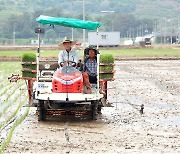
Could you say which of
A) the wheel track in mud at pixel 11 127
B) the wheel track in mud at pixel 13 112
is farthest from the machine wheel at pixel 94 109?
the wheel track in mud at pixel 13 112

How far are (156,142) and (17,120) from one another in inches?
180

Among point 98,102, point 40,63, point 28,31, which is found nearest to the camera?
point 98,102

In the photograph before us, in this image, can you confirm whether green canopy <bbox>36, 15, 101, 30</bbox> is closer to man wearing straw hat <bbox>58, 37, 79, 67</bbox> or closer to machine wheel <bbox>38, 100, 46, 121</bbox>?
man wearing straw hat <bbox>58, 37, 79, 67</bbox>

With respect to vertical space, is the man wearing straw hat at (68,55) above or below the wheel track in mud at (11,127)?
above

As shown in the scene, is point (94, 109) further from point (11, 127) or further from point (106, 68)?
point (106, 68)

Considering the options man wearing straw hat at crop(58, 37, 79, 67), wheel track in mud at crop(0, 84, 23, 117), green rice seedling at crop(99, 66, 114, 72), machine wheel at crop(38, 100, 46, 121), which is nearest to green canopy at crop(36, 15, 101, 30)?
man wearing straw hat at crop(58, 37, 79, 67)

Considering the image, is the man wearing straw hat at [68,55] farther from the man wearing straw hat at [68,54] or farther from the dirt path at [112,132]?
the dirt path at [112,132]

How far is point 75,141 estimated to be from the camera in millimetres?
12109

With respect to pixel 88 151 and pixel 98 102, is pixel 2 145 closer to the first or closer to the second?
pixel 88 151

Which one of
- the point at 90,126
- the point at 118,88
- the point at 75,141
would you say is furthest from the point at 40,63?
the point at 118,88

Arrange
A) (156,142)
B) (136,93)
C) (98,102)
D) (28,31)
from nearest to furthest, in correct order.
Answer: (156,142), (98,102), (136,93), (28,31)

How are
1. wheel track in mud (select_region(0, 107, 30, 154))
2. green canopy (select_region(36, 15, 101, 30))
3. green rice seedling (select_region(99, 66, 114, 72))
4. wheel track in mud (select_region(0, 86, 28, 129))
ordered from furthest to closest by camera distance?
1. green rice seedling (select_region(99, 66, 114, 72))
2. green canopy (select_region(36, 15, 101, 30))
3. wheel track in mud (select_region(0, 86, 28, 129))
4. wheel track in mud (select_region(0, 107, 30, 154))

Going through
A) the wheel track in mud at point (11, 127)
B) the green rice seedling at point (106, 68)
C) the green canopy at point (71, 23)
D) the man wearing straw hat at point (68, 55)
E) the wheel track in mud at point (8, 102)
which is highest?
the green canopy at point (71, 23)

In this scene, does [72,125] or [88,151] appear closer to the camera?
[88,151]
